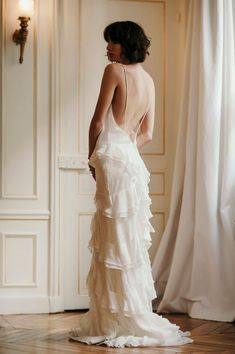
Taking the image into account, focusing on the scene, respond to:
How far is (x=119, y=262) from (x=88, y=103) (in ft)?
5.17

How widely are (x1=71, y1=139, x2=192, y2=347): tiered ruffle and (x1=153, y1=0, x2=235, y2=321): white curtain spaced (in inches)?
34.4

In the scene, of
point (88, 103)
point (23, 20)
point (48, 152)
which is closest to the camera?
point (23, 20)

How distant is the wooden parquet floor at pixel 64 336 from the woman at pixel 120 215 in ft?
0.32

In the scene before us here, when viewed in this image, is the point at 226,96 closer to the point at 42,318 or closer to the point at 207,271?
the point at 207,271

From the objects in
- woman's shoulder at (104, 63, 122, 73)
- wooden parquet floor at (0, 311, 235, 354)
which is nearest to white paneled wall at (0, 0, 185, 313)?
wooden parquet floor at (0, 311, 235, 354)

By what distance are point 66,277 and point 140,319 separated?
1.25 m

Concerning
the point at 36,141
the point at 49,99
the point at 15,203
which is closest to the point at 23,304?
the point at 15,203

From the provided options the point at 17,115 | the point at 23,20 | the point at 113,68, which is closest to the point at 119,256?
the point at 113,68

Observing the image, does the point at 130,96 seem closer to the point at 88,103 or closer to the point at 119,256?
the point at 119,256

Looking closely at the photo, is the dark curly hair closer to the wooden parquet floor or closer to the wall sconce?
the wall sconce

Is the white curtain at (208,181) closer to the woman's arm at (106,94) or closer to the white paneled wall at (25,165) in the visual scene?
the white paneled wall at (25,165)

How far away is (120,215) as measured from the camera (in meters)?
3.23

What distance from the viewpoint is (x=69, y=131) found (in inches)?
175

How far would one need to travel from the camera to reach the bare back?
10.7 feet
